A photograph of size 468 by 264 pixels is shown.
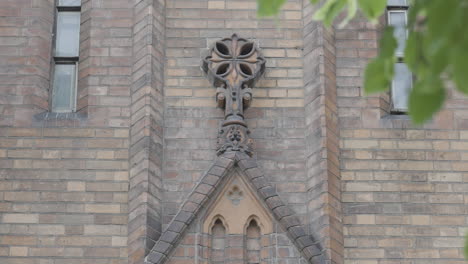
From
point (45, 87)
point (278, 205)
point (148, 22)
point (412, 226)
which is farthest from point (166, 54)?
point (412, 226)

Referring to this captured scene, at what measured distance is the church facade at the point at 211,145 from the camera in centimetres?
1259

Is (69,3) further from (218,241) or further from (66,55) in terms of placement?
(218,241)

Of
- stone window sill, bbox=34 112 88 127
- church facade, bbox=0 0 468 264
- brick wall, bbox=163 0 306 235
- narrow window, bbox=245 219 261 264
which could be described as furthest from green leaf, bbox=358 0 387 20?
stone window sill, bbox=34 112 88 127

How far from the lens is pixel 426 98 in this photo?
621 cm

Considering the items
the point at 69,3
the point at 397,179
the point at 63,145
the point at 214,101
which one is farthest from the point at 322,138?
the point at 69,3

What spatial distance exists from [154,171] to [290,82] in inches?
75.9

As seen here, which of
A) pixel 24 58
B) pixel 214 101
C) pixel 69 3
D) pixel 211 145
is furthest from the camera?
pixel 69 3

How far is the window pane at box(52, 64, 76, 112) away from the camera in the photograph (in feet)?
45.9

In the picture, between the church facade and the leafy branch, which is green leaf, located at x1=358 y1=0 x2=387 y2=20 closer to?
the leafy branch

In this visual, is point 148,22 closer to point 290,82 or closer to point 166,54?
point 166,54

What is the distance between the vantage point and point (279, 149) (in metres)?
13.3

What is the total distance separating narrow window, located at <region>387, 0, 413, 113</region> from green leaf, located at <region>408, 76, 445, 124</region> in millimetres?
7395

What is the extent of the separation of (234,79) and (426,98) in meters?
7.28

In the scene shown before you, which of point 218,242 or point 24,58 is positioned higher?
point 24,58
